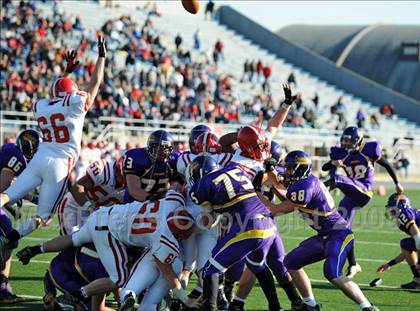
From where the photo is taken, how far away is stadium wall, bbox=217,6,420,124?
112ft

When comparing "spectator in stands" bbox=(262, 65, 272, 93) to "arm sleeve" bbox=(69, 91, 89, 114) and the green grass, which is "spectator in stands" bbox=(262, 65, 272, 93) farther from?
"arm sleeve" bbox=(69, 91, 89, 114)

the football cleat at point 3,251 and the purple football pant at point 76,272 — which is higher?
the purple football pant at point 76,272

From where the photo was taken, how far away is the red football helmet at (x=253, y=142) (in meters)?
7.10

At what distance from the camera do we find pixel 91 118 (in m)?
21.4

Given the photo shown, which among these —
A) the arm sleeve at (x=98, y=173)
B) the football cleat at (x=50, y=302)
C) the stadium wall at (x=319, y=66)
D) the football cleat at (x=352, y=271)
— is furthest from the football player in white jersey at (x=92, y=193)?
the stadium wall at (x=319, y=66)

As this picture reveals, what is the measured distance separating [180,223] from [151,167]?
3.00 ft

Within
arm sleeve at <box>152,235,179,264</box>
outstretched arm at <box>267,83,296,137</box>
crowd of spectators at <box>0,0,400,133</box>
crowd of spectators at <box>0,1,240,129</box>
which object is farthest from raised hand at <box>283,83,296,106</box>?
crowd of spectators at <box>0,1,240,129</box>

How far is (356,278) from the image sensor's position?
9500 millimetres

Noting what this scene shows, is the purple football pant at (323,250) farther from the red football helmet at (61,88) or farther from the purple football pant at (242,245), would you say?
the red football helmet at (61,88)

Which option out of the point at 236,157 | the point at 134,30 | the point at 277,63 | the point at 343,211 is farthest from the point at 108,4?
the point at 236,157

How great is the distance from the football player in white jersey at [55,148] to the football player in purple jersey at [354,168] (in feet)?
9.93

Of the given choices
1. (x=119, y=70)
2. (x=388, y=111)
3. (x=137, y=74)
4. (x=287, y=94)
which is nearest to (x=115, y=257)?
(x=287, y=94)

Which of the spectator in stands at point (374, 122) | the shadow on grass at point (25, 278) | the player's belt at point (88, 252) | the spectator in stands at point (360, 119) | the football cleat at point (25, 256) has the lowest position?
the spectator in stands at point (374, 122)

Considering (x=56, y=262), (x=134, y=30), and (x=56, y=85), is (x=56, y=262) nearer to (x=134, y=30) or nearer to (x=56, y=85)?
(x=56, y=85)
